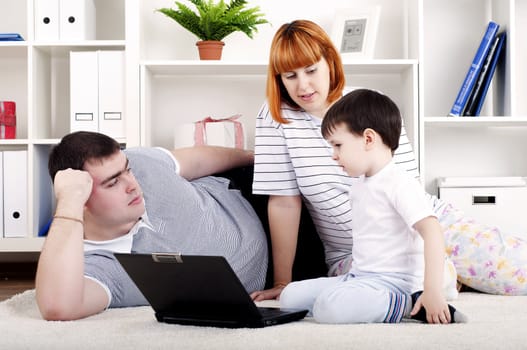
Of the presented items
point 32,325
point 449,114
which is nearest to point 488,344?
point 32,325

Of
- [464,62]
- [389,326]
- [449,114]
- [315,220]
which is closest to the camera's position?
[389,326]

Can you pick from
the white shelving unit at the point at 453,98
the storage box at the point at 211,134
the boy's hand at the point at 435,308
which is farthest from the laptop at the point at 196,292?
the white shelving unit at the point at 453,98

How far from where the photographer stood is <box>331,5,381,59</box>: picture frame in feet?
9.78

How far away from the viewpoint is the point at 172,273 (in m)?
1.35

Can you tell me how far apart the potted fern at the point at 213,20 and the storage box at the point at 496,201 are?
1.00 metres

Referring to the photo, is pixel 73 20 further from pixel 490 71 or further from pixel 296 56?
pixel 490 71

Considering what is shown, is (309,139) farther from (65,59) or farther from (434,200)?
(65,59)

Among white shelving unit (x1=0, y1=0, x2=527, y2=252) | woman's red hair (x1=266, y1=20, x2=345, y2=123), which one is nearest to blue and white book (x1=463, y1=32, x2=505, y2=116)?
white shelving unit (x1=0, y1=0, x2=527, y2=252)

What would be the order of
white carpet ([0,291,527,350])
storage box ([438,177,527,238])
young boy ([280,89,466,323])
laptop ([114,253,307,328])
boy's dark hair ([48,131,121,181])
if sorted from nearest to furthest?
white carpet ([0,291,527,350]), laptop ([114,253,307,328]), young boy ([280,89,466,323]), boy's dark hair ([48,131,121,181]), storage box ([438,177,527,238])

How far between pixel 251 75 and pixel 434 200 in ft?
4.05

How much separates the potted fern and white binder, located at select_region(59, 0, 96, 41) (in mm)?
291

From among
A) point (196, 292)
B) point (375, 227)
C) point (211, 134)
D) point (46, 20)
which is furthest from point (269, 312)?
point (46, 20)

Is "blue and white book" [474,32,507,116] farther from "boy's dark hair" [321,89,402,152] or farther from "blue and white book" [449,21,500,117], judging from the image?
"boy's dark hair" [321,89,402,152]

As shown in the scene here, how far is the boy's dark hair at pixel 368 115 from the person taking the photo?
1477 millimetres
